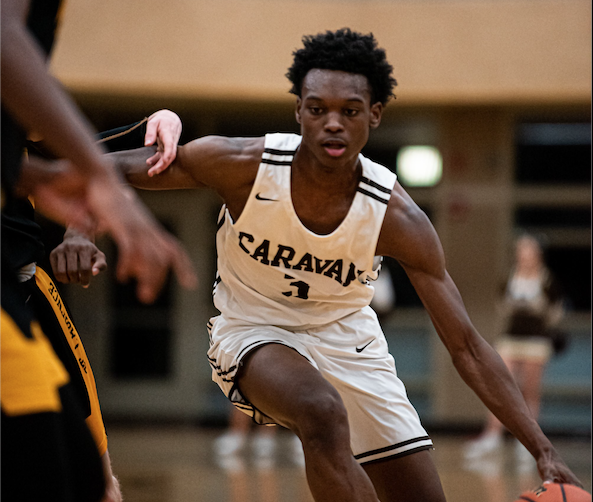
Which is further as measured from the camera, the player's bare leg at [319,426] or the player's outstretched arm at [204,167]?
the player's outstretched arm at [204,167]

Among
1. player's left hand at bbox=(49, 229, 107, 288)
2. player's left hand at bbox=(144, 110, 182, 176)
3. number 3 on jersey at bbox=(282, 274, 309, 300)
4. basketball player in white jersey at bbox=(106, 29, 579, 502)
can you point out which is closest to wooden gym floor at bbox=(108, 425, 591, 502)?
basketball player in white jersey at bbox=(106, 29, 579, 502)

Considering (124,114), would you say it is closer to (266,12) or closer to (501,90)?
(266,12)

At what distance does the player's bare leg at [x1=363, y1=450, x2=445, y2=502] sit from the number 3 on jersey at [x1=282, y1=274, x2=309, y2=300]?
70 cm

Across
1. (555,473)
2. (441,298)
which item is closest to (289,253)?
(441,298)

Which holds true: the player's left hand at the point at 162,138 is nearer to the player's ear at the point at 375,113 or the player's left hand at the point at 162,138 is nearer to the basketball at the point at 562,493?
the player's ear at the point at 375,113

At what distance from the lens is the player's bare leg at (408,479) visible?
2.96 m

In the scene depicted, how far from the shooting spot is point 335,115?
2.84 meters

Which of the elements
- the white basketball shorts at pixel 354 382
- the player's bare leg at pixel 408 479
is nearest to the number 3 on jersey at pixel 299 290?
the white basketball shorts at pixel 354 382

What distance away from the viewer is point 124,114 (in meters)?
9.99

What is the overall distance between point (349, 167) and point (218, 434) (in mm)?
6672

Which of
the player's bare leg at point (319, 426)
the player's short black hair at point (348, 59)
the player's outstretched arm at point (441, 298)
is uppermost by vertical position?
the player's short black hair at point (348, 59)

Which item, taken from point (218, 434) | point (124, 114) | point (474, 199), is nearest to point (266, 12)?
point (124, 114)

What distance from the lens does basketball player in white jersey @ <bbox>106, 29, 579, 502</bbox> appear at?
2.89 metres

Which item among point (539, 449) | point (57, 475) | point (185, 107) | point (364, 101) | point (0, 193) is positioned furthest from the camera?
point (185, 107)
